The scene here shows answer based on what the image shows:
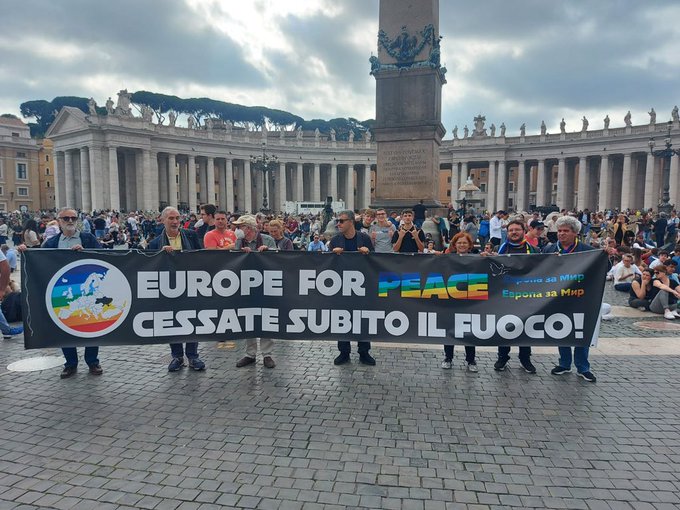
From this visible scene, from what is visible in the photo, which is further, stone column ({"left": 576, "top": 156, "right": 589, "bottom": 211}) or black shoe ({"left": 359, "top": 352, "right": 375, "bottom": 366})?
stone column ({"left": 576, "top": 156, "right": 589, "bottom": 211})

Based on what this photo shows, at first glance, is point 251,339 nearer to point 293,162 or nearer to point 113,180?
point 113,180

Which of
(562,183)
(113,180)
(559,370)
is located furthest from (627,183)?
(559,370)

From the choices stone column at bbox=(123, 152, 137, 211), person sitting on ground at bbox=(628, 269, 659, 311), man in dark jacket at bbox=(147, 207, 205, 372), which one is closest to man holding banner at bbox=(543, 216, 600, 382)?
man in dark jacket at bbox=(147, 207, 205, 372)

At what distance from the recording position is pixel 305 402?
5434 mm

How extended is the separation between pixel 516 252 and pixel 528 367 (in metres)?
1.58

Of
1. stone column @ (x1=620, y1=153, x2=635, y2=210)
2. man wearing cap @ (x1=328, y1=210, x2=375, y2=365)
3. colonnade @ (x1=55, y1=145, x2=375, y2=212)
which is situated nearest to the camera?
man wearing cap @ (x1=328, y1=210, x2=375, y2=365)

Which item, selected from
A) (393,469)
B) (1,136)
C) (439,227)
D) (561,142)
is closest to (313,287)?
(393,469)

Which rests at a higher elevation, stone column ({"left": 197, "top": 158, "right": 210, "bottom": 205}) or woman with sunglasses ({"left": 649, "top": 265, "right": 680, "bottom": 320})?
stone column ({"left": 197, "top": 158, "right": 210, "bottom": 205})

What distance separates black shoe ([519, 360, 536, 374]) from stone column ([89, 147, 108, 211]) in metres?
67.2

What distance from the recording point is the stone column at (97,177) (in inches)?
2520

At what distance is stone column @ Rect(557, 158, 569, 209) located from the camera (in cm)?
7131

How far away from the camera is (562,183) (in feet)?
237

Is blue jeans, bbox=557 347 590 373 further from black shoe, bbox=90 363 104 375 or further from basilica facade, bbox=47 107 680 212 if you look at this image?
basilica facade, bbox=47 107 680 212

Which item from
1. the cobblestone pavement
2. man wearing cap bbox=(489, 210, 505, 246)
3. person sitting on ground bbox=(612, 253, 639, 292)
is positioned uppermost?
man wearing cap bbox=(489, 210, 505, 246)
